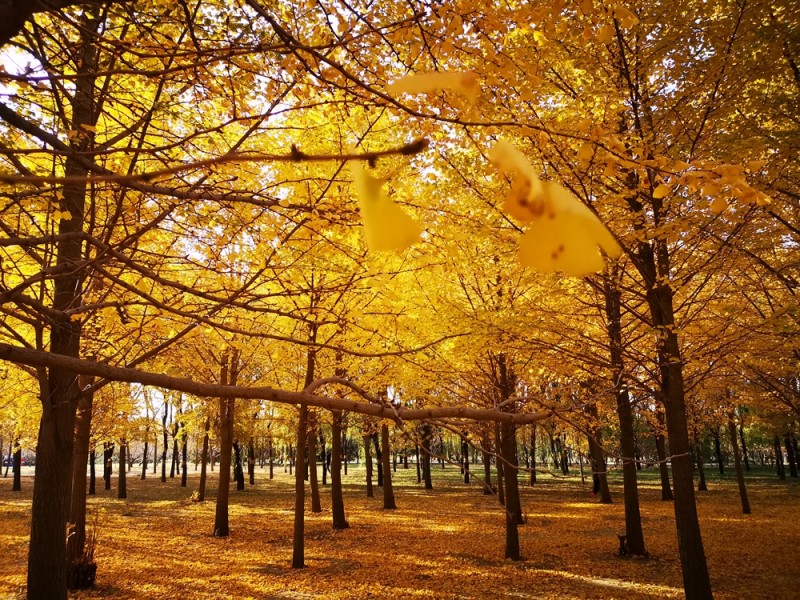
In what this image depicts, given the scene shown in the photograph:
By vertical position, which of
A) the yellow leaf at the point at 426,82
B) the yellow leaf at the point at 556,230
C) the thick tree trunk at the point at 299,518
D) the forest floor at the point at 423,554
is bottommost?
the forest floor at the point at 423,554

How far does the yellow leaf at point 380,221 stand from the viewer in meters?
0.58

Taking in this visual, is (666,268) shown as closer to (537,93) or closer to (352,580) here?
(537,93)

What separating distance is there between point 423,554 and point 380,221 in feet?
38.4

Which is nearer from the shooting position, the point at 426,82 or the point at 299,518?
the point at 426,82

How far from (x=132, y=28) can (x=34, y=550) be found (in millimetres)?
5712

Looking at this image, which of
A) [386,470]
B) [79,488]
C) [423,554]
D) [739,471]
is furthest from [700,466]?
[79,488]

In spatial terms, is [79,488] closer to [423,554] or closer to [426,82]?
[423,554]

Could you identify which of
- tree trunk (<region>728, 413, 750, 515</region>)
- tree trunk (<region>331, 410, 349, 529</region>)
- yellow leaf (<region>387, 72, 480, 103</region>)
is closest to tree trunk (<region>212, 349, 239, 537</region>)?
tree trunk (<region>331, 410, 349, 529</region>)

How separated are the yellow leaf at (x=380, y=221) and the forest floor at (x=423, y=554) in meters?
5.08

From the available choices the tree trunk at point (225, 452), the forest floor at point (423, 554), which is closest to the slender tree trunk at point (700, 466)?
the forest floor at point (423, 554)

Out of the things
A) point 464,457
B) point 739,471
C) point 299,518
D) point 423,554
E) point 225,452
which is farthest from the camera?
point 464,457

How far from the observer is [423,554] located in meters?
10.8

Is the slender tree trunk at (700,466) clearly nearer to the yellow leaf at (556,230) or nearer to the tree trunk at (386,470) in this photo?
the tree trunk at (386,470)

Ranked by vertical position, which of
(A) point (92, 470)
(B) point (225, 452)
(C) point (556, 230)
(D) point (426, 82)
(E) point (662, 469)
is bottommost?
(E) point (662, 469)
